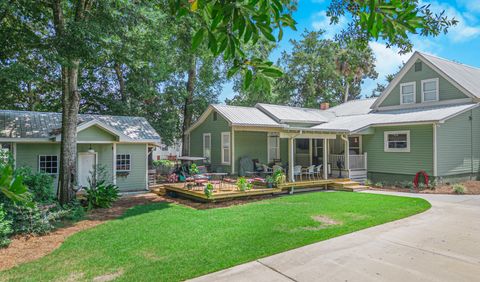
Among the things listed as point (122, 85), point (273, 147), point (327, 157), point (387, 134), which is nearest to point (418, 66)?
point (387, 134)

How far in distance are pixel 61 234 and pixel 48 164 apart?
21.9ft

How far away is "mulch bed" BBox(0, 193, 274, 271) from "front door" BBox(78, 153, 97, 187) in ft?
7.61

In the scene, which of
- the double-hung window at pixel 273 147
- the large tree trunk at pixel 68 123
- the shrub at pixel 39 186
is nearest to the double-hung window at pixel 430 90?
the double-hung window at pixel 273 147

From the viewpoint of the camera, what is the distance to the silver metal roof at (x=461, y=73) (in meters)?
15.8

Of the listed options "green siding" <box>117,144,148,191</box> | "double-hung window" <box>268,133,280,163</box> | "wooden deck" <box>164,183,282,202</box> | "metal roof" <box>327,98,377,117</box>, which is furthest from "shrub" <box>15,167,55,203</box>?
"metal roof" <box>327,98,377,117</box>

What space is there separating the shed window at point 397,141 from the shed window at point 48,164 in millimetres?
15639

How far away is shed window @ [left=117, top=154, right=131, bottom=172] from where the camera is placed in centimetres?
1427

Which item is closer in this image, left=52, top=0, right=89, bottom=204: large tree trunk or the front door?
left=52, top=0, right=89, bottom=204: large tree trunk

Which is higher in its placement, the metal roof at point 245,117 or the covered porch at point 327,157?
the metal roof at point 245,117

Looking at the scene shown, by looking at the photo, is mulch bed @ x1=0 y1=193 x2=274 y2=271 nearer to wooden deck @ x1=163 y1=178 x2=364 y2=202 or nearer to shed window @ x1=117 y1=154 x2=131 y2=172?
wooden deck @ x1=163 y1=178 x2=364 y2=202

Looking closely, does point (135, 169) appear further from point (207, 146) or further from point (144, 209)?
point (144, 209)

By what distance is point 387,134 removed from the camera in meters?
15.9

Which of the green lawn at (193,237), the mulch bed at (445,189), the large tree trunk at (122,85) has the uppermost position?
the large tree trunk at (122,85)

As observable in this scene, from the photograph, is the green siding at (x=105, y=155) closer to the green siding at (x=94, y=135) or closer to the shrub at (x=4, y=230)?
the green siding at (x=94, y=135)
